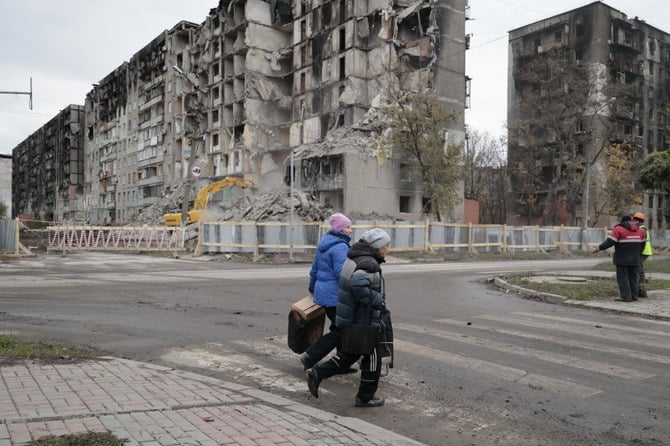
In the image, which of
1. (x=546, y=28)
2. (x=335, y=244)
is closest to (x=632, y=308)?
(x=335, y=244)

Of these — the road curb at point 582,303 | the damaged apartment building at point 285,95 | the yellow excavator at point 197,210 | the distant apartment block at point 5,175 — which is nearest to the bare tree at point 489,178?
the damaged apartment building at point 285,95

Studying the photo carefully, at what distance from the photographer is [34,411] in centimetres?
419

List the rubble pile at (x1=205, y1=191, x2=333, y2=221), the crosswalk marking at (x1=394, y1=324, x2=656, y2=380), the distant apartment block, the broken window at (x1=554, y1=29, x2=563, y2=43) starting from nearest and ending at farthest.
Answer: the crosswalk marking at (x1=394, y1=324, x2=656, y2=380) < the rubble pile at (x1=205, y1=191, x2=333, y2=221) < the broken window at (x1=554, y1=29, x2=563, y2=43) < the distant apartment block

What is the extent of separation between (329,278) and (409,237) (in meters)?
25.8

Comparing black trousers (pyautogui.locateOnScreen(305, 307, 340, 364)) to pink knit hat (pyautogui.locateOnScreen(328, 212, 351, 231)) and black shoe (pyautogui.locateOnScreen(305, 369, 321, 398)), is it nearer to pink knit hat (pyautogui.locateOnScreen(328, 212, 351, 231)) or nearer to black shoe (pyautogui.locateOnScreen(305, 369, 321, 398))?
black shoe (pyautogui.locateOnScreen(305, 369, 321, 398))

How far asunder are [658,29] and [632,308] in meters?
72.2

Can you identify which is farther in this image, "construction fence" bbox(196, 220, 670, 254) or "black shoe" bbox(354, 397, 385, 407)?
"construction fence" bbox(196, 220, 670, 254)

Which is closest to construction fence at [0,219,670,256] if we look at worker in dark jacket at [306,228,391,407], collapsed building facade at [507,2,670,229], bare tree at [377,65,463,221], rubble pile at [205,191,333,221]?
rubble pile at [205,191,333,221]

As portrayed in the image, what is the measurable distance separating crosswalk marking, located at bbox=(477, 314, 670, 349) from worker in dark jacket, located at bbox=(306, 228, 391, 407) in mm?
4655

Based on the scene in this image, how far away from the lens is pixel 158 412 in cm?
433

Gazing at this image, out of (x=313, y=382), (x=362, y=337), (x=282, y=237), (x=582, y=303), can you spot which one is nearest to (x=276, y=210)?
(x=282, y=237)

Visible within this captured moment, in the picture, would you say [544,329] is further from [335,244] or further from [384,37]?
[384,37]

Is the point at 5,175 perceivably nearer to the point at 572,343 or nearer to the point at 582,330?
the point at 582,330

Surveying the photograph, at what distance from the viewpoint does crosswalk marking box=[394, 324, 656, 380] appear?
6230mm
